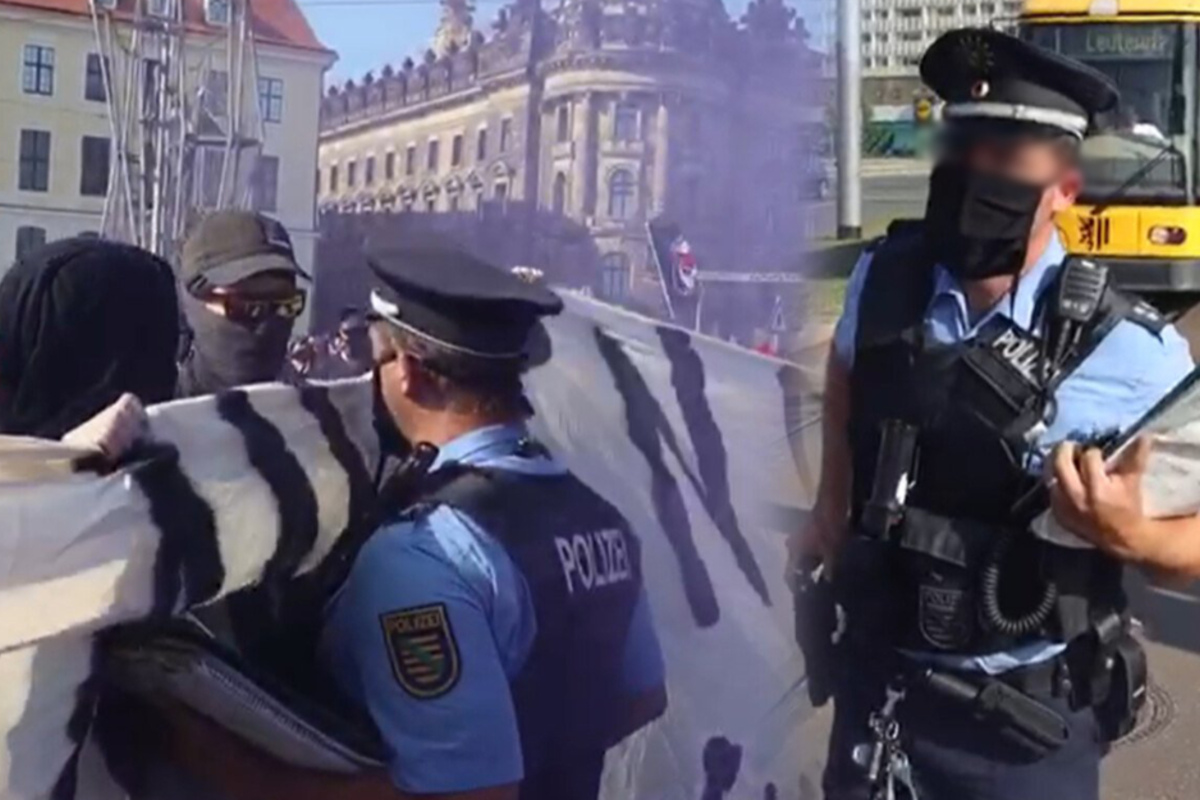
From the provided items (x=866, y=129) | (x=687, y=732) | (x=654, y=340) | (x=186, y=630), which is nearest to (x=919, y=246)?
(x=866, y=129)

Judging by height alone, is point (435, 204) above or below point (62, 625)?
→ above

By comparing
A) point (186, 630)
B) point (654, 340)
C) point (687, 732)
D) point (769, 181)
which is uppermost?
point (769, 181)

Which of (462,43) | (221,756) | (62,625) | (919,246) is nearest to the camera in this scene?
(62,625)

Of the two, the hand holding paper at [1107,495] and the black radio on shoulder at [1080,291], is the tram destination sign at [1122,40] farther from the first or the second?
the hand holding paper at [1107,495]

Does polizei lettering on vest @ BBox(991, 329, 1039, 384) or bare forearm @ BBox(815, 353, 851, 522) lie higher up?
polizei lettering on vest @ BBox(991, 329, 1039, 384)

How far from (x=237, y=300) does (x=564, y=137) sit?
40 cm

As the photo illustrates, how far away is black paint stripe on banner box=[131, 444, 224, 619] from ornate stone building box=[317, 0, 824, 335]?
0.98 ft

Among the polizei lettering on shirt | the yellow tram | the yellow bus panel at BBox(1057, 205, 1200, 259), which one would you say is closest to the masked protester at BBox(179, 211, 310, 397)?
the polizei lettering on shirt

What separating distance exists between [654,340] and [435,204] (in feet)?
1.09

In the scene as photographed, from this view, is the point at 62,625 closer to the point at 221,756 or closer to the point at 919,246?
the point at 221,756

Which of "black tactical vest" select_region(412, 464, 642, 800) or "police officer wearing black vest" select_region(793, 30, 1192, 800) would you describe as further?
"police officer wearing black vest" select_region(793, 30, 1192, 800)

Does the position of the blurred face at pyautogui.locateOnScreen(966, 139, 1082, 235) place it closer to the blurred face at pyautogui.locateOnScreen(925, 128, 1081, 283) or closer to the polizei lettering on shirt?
the blurred face at pyautogui.locateOnScreen(925, 128, 1081, 283)

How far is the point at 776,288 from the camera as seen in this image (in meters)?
1.98

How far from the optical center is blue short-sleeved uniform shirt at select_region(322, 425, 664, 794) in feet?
5.15
